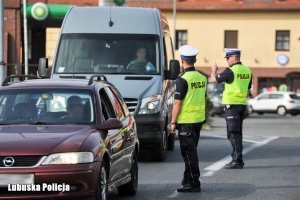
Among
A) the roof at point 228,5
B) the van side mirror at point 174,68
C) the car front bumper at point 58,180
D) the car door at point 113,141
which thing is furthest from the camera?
the roof at point 228,5

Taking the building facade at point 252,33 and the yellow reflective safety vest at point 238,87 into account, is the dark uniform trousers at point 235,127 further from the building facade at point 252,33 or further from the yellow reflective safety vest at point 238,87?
the building facade at point 252,33

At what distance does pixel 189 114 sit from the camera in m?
11.5

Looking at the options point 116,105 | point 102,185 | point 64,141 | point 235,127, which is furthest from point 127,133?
Result: point 235,127

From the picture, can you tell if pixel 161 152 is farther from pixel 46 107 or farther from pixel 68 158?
pixel 68 158

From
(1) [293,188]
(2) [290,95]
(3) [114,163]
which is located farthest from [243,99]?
(2) [290,95]

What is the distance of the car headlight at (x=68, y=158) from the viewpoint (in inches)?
329

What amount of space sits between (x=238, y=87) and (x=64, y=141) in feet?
21.5

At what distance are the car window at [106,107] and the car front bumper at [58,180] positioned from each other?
4.68ft

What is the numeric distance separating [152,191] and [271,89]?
162 feet

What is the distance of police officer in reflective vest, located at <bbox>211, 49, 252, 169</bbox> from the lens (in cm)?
1458

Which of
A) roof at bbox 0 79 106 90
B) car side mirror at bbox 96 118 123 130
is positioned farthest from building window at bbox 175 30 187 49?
car side mirror at bbox 96 118 123 130

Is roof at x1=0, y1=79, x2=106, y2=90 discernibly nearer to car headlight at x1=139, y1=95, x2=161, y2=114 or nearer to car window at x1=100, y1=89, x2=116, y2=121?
car window at x1=100, y1=89, x2=116, y2=121

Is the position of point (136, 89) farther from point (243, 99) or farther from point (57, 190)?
point (57, 190)

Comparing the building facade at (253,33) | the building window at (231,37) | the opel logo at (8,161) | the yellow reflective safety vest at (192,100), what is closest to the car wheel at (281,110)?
the building facade at (253,33)
